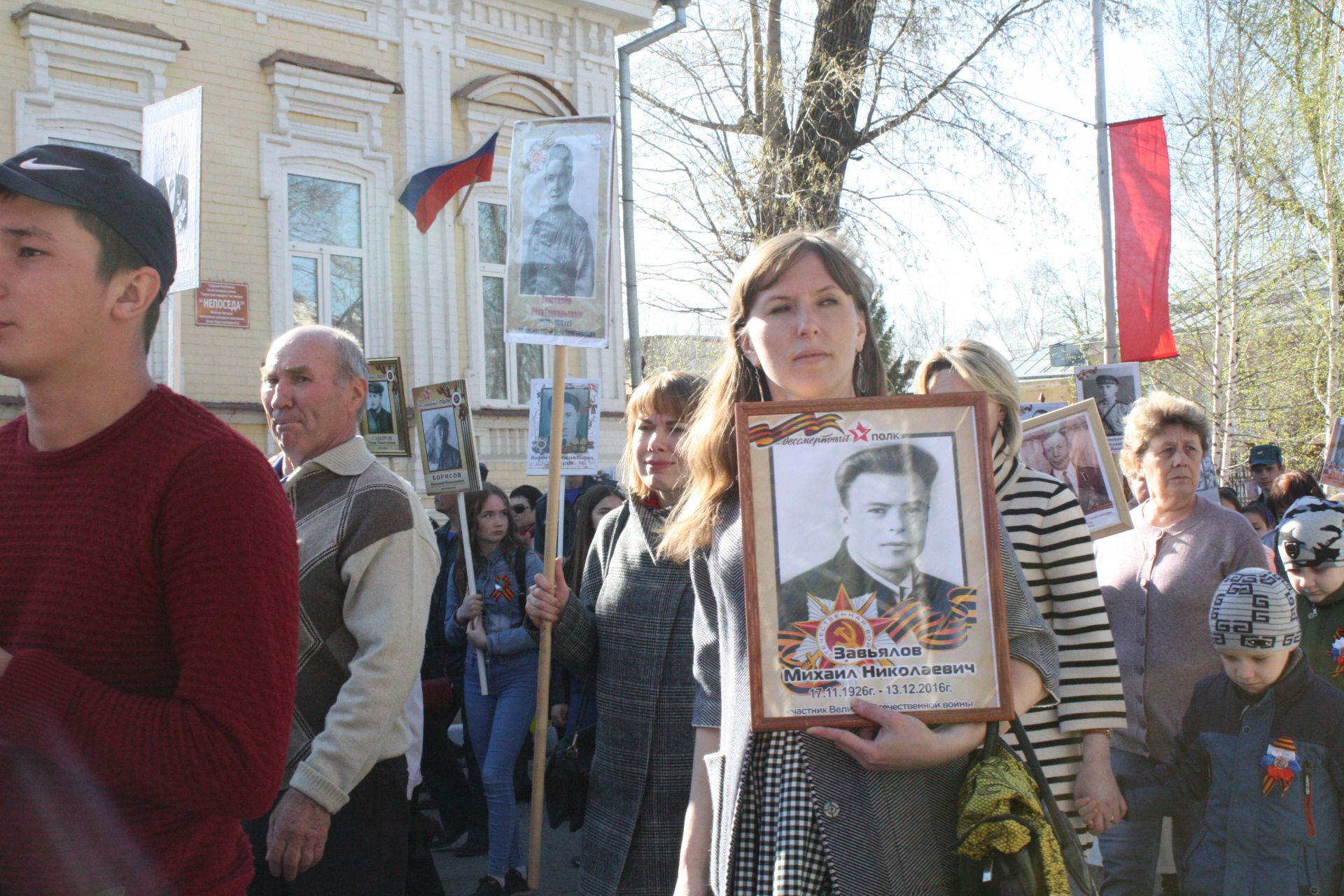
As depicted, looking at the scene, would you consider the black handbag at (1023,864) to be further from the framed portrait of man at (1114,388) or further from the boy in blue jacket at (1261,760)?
the framed portrait of man at (1114,388)

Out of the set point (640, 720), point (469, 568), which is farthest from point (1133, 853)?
point (469, 568)

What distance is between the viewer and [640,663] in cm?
365

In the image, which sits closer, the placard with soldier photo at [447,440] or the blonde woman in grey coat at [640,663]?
the blonde woman in grey coat at [640,663]

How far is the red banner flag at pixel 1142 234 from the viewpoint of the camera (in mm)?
12586

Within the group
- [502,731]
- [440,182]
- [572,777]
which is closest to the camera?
[572,777]

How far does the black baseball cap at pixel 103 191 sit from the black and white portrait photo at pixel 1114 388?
9.29m

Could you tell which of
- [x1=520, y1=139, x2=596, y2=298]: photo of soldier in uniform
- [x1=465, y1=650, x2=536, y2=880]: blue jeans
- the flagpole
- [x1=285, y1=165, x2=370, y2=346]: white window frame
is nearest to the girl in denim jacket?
[x1=465, y1=650, x2=536, y2=880]: blue jeans

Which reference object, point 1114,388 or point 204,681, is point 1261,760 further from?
point 1114,388

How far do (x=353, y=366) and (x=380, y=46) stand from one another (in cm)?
1221

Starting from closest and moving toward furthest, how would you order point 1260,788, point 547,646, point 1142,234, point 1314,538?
point 1260,788 → point 547,646 → point 1314,538 → point 1142,234

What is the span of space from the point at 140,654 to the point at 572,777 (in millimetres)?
2342

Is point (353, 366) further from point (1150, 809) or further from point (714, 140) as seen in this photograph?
point (714, 140)

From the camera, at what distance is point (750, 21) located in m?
18.0

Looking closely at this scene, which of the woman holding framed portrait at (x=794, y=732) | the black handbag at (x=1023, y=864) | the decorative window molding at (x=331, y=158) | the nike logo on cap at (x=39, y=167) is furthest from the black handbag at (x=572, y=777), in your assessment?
the decorative window molding at (x=331, y=158)
